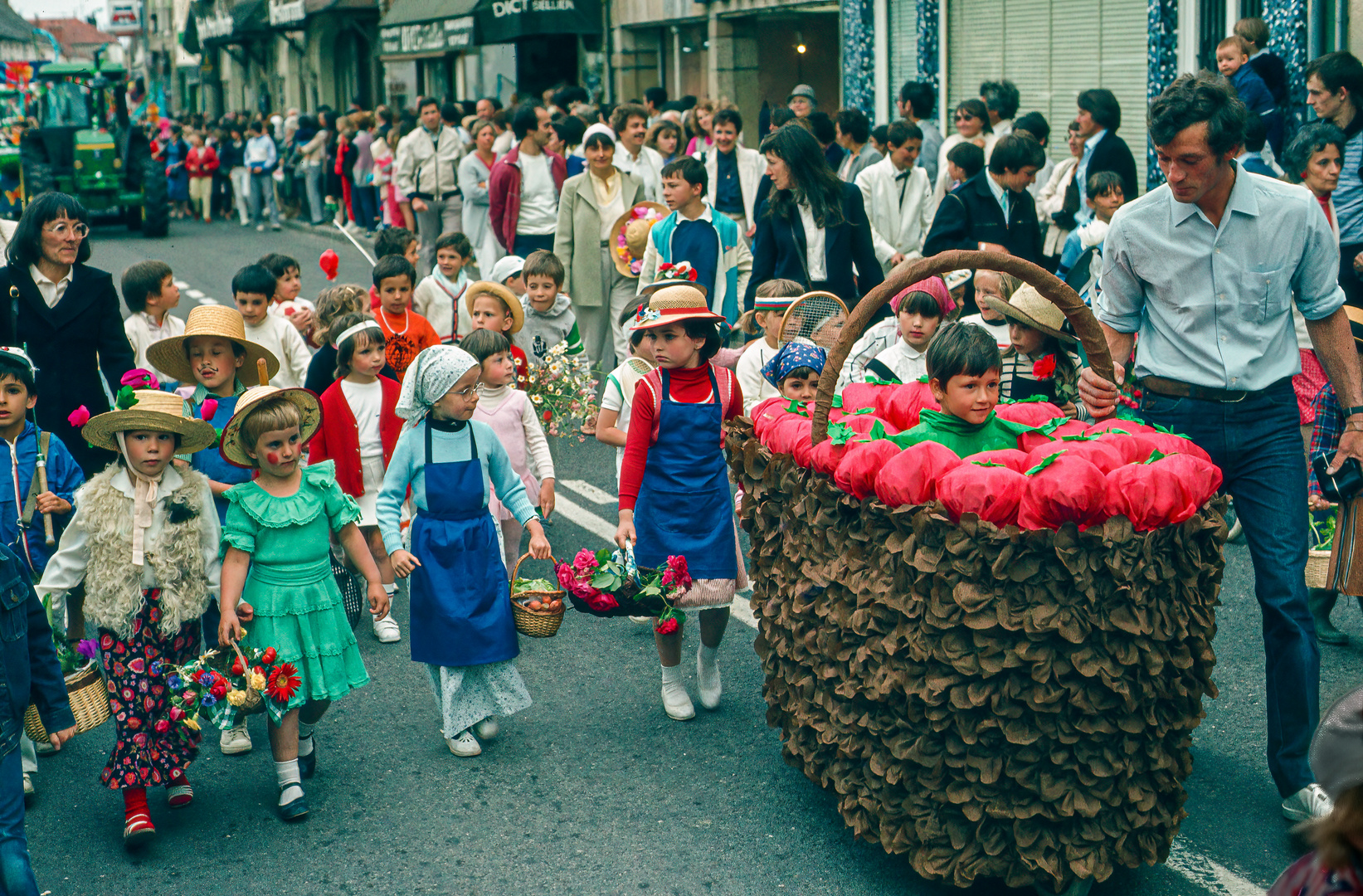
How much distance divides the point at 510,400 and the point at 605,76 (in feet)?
66.1

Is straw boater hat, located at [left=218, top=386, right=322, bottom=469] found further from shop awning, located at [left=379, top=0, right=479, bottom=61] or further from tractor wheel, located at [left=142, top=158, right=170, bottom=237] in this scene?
tractor wheel, located at [left=142, top=158, right=170, bottom=237]

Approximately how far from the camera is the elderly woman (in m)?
6.16

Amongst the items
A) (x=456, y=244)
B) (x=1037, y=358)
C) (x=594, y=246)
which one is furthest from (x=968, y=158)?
(x=1037, y=358)

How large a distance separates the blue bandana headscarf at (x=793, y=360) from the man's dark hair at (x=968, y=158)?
116 inches

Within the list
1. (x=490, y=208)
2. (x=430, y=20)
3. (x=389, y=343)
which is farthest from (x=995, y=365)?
(x=430, y=20)

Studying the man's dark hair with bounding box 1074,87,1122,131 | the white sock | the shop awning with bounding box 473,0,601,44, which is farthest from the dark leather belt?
the shop awning with bounding box 473,0,601,44

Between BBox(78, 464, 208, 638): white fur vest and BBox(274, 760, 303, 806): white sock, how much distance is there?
21.3 inches

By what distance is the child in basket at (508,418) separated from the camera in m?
6.20

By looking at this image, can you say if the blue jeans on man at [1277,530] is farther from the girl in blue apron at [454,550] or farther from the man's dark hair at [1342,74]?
the man's dark hair at [1342,74]

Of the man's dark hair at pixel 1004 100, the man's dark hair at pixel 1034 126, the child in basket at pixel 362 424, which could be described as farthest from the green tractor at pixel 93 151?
the child in basket at pixel 362 424

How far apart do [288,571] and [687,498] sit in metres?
1.38

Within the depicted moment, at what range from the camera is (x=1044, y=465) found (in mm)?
3580

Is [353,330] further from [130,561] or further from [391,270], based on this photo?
[130,561]

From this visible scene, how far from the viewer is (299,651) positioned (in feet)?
14.8
